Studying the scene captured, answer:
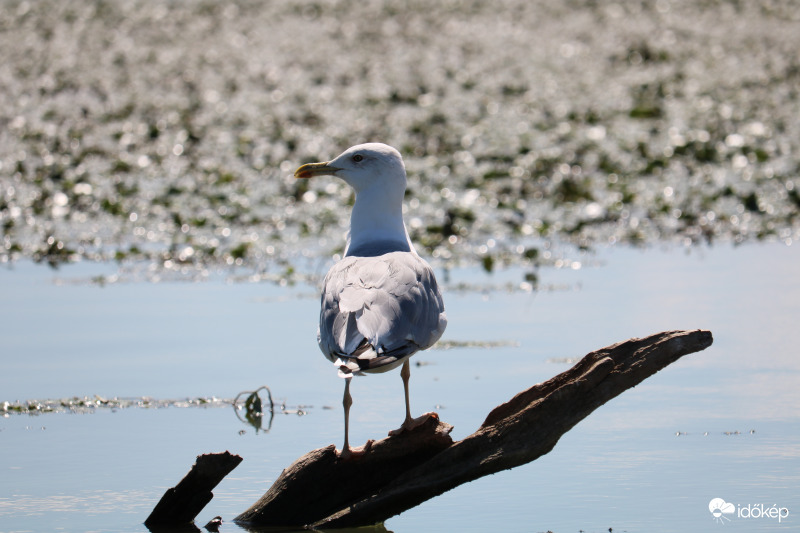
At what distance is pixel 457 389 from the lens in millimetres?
7281

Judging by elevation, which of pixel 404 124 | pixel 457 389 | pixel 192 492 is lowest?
pixel 192 492

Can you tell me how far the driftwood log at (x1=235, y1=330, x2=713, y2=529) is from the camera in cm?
515

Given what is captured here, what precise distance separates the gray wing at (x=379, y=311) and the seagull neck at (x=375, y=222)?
1.41 ft

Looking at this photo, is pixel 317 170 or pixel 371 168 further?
pixel 317 170

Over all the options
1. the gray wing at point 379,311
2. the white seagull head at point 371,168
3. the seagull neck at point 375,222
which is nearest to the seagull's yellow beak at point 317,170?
the white seagull head at point 371,168

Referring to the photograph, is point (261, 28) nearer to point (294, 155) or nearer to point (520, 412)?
point (294, 155)

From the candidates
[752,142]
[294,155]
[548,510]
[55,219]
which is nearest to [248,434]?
[548,510]

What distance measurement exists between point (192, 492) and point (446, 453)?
3.38ft

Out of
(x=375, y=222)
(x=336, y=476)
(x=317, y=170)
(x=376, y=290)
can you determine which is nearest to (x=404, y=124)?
(x=317, y=170)

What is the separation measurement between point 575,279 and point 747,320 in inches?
73.0

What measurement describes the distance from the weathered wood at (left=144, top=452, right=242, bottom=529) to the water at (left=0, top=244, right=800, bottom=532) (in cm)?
14

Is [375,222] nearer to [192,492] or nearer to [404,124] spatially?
[192,492]

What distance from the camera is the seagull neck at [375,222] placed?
6.32 metres

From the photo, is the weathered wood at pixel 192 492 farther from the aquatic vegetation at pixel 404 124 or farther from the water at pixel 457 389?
the aquatic vegetation at pixel 404 124
